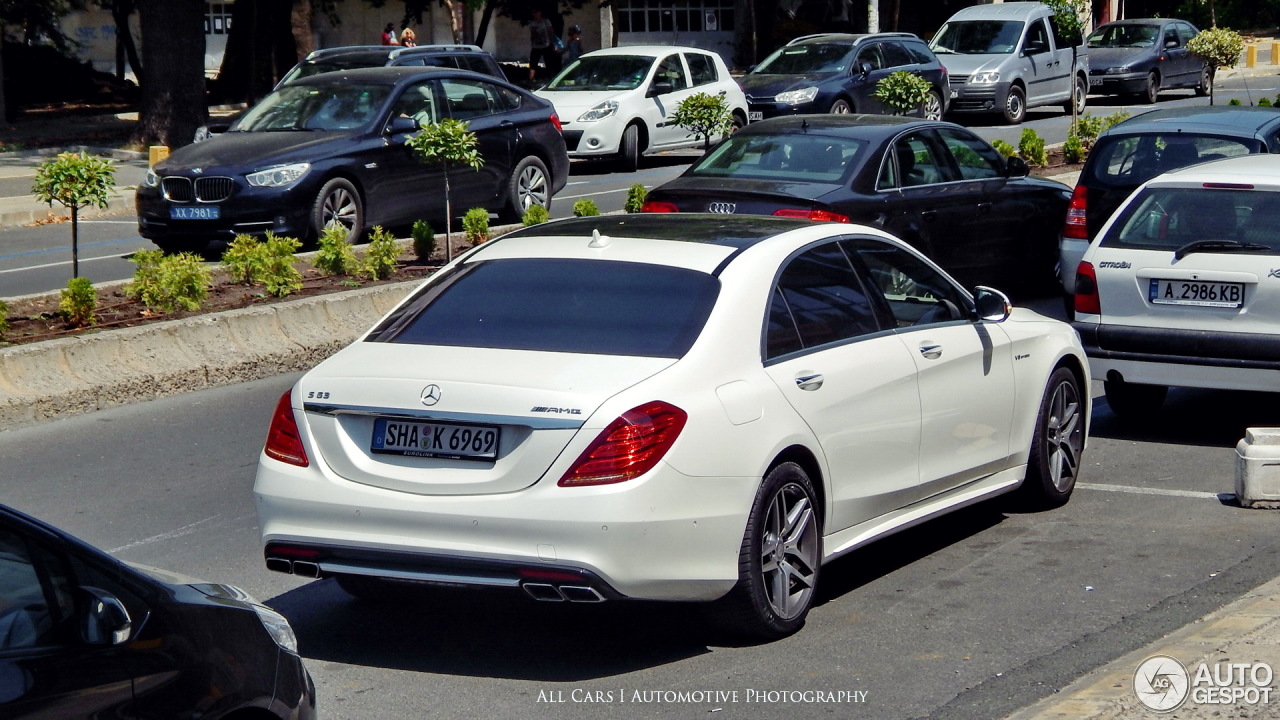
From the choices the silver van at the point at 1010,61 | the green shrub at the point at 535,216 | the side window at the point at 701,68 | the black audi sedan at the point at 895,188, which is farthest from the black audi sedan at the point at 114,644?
the silver van at the point at 1010,61

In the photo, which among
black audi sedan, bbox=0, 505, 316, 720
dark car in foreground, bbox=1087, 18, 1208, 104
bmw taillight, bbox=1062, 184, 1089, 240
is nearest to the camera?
black audi sedan, bbox=0, 505, 316, 720

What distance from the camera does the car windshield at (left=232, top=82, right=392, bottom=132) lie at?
635 inches

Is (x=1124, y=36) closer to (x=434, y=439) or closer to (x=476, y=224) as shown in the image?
(x=476, y=224)

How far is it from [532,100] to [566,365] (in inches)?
516

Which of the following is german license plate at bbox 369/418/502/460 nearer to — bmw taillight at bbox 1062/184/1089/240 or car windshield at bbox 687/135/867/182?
car windshield at bbox 687/135/867/182

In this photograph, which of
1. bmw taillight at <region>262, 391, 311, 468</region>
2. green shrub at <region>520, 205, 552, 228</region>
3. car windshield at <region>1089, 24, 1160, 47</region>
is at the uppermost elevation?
car windshield at <region>1089, 24, 1160, 47</region>

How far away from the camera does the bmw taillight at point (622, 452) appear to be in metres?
5.25

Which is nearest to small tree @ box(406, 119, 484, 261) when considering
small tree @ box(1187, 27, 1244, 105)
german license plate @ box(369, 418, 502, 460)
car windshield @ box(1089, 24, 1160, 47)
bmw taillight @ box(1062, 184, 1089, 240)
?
bmw taillight @ box(1062, 184, 1089, 240)

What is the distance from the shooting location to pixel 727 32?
2292 inches

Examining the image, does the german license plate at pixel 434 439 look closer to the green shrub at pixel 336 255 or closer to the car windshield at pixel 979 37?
the green shrub at pixel 336 255

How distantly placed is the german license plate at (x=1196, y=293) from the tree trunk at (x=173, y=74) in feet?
67.1

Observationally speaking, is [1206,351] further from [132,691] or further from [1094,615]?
[132,691]

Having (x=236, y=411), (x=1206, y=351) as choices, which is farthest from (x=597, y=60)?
(x=1206, y=351)

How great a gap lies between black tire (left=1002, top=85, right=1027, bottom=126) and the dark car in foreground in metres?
6.16
